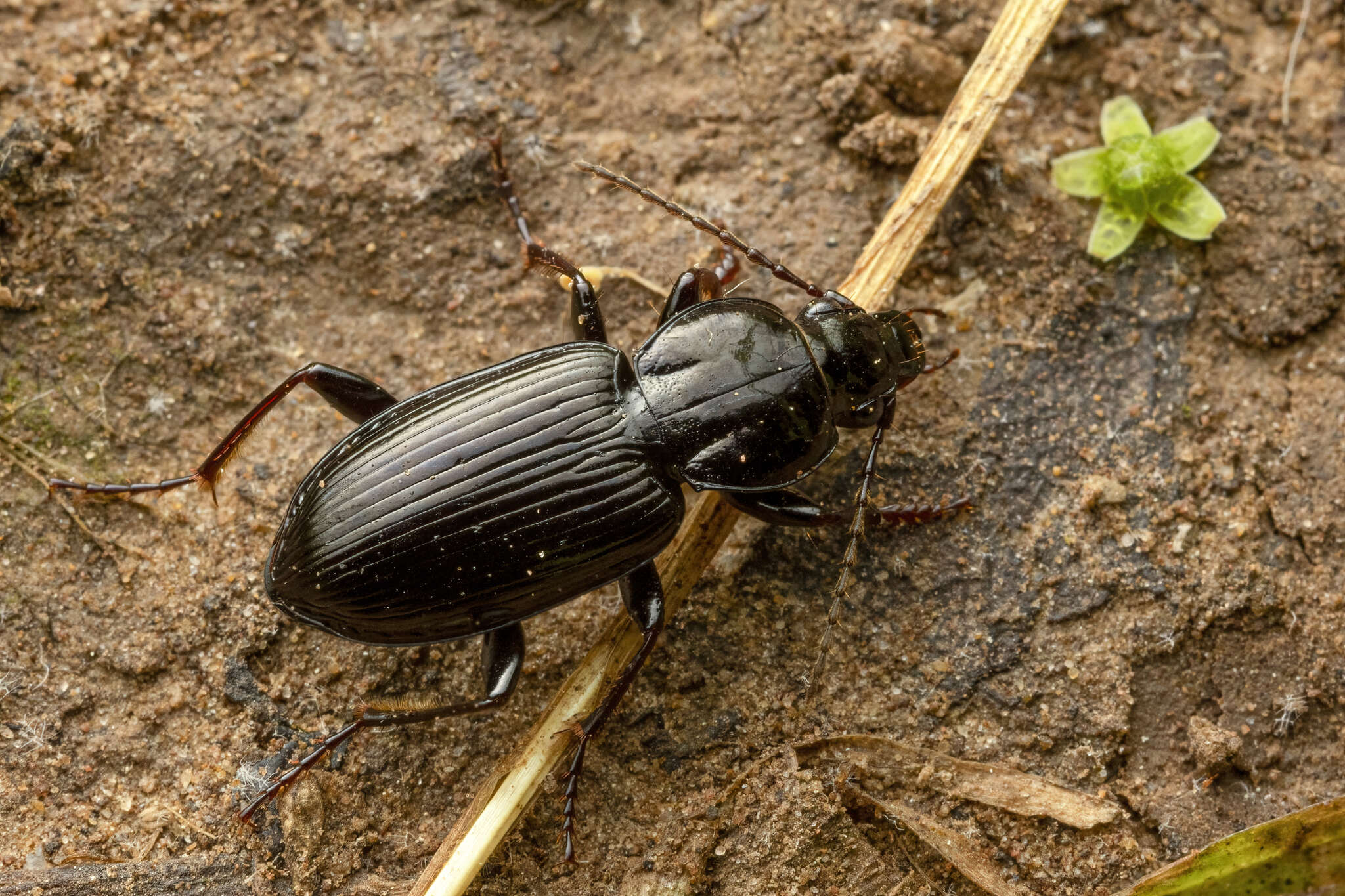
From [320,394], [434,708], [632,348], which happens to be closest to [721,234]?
[632,348]

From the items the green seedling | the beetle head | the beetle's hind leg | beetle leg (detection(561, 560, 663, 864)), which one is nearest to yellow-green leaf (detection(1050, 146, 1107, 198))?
the green seedling

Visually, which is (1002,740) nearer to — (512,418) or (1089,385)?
(1089,385)

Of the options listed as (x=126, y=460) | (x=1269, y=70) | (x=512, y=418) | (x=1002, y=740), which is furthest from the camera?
(x=1269, y=70)

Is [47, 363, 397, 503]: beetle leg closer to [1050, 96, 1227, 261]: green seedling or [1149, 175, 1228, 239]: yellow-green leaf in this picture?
[1050, 96, 1227, 261]: green seedling

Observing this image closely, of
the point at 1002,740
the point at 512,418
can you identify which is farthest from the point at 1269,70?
the point at 512,418

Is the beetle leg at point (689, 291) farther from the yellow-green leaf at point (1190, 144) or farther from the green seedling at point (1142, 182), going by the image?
the yellow-green leaf at point (1190, 144)

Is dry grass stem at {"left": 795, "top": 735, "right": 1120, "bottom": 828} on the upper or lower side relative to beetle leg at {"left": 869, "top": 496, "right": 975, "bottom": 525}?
lower

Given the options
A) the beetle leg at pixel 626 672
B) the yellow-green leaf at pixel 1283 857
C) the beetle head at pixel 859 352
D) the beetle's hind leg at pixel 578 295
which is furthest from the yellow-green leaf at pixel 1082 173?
the yellow-green leaf at pixel 1283 857
